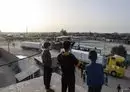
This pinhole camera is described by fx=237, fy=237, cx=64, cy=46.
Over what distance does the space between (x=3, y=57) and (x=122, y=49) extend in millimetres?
29903

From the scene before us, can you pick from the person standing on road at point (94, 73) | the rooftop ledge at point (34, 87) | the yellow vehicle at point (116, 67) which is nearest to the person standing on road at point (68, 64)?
the person standing on road at point (94, 73)

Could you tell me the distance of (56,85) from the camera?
7234 mm

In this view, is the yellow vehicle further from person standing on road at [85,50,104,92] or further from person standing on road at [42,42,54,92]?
person standing on road at [85,50,104,92]

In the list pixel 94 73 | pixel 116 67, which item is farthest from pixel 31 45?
pixel 94 73

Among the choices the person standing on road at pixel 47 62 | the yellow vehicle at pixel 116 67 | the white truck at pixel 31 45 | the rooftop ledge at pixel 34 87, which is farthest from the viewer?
the white truck at pixel 31 45

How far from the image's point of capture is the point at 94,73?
4504 millimetres

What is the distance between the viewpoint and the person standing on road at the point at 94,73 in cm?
447

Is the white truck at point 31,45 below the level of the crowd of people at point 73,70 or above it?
below

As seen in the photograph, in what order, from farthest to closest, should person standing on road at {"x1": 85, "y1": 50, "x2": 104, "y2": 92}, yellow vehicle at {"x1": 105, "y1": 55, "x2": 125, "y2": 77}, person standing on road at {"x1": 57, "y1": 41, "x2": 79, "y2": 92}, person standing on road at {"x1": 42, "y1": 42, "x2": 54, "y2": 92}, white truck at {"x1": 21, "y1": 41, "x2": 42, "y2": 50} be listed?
1. white truck at {"x1": 21, "y1": 41, "x2": 42, "y2": 50}
2. yellow vehicle at {"x1": 105, "y1": 55, "x2": 125, "y2": 77}
3. person standing on road at {"x1": 42, "y1": 42, "x2": 54, "y2": 92}
4. person standing on road at {"x1": 57, "y1": 41, "x2": 79, "y2": 92}
5. person standing on road at {"x1": 85, "y1": 50, "x2": 104, "y2": 92}

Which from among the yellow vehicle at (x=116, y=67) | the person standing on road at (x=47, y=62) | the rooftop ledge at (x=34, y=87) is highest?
the person standing on road at (x=47, y=62)

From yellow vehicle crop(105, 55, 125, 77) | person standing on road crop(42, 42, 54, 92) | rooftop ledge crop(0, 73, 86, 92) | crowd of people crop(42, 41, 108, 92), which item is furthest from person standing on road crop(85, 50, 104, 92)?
yellow vehicle crop(105, 55, 125, 77)

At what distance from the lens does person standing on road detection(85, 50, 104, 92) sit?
14.7ft

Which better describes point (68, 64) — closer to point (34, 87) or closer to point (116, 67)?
point (34, 87)

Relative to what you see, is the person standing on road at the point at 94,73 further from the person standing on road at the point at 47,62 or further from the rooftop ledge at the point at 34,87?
the rooftop ledge at the point at 34,87
